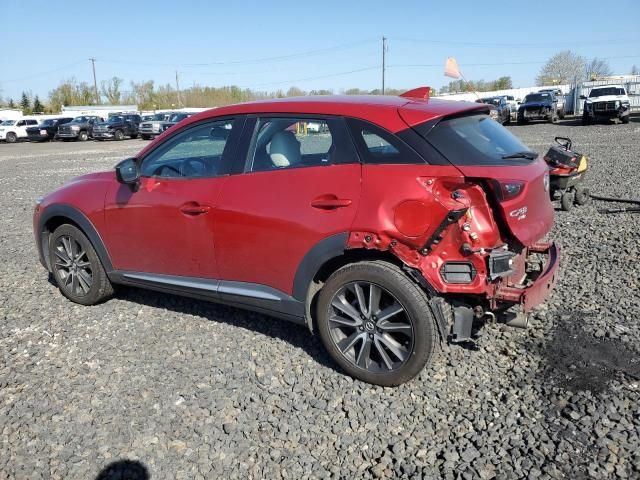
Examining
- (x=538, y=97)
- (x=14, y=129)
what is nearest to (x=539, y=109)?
(x=538, y=97)

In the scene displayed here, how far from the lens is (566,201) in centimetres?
782

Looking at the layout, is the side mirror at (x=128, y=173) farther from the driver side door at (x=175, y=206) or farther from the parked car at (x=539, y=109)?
the parked car at (x=539, y=109)

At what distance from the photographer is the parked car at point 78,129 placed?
1471 inches

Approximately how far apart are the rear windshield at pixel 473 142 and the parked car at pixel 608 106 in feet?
90.9

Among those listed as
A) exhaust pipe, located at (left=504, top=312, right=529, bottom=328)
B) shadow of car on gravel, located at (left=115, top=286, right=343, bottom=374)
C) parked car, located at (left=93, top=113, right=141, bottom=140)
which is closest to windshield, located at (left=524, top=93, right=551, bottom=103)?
parked car, located at (left=93, top=113, right=141, bottom=140)

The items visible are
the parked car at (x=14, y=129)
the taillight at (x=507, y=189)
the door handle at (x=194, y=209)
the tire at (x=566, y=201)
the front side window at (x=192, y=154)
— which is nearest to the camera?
the taillight at (x=507, y=189)

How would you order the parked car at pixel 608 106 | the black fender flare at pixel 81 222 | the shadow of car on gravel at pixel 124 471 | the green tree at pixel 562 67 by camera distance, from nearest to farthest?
1. the shadow of car on gravel at pixel 124 471
2. the black fender flare at pixel 81 222
3. the parked car at pixel 608 106
4. the green tree at pixel 562 67

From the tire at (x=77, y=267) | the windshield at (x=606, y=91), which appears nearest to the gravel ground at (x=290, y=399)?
the tire at (x=77, y=267)

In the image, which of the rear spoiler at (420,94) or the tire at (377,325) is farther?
the rear spoiler at (420,94)

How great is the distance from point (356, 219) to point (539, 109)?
32136mm

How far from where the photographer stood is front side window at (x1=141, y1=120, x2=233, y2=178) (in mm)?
3942

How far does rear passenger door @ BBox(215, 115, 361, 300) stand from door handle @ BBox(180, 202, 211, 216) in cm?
13

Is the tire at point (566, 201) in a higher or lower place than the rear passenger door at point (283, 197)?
lower

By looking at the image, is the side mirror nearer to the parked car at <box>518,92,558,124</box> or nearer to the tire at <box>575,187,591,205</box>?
the tire at <box>575,187,591,205</box>
